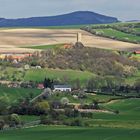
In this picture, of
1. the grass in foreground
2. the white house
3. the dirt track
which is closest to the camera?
the grass in foreground

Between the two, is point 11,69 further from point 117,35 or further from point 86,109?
point 117,35

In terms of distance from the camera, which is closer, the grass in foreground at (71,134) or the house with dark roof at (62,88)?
the grass in foreground at (71,134)

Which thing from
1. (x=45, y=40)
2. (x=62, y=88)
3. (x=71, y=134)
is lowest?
(x=45, y=40)

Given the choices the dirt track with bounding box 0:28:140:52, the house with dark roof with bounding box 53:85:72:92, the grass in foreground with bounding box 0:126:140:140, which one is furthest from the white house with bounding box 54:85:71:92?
the dirt track with bounding box 0:28:140:52

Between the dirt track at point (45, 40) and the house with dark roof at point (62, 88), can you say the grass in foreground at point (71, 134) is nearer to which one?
the house with dark roof at point (62, 88)

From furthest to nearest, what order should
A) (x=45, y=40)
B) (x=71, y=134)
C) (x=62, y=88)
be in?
1. (x=45, y=40)
2. (x=62, y=88)
3. (x=71, y=134)

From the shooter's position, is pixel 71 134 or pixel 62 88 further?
pixel 62 88

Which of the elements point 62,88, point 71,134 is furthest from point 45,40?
point 71,134

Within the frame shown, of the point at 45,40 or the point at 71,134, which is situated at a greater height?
the point at 71,134

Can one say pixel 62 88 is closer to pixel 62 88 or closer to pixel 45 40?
pixel 62 88

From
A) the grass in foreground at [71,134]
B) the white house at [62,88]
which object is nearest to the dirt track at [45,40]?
the white house at [62,88]

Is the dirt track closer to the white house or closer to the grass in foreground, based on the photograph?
the white house
